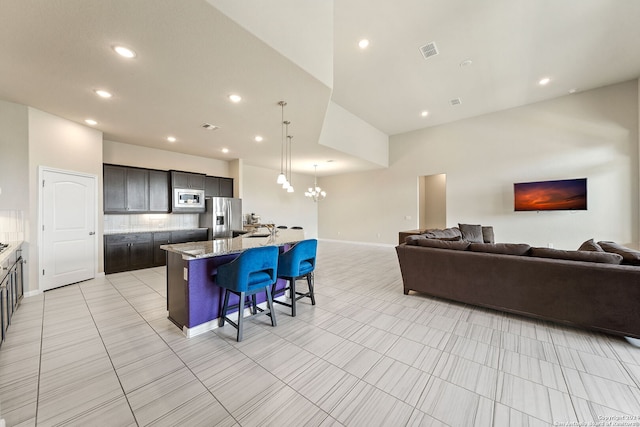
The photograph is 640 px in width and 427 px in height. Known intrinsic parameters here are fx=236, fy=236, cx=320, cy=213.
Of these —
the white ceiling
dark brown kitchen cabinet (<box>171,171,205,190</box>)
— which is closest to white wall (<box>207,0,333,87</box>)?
the white ceiling

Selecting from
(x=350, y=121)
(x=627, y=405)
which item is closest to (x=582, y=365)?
(x=627, y=405)

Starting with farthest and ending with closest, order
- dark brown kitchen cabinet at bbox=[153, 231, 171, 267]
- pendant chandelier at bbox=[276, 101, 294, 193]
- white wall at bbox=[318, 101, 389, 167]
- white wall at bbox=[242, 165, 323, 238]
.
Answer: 1. white wall at bbox=[242, 165, 323, 238]
2. white wall at bbox=[318, 101, 389, 167]
3. dark brown kitchen cabinet at bbox=[153, 231, 171, 267]
4. pendant chandelier at bbox=[276, 101, 294, 193]

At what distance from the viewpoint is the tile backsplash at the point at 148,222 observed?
5.25 m

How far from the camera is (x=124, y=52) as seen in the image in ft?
7.66

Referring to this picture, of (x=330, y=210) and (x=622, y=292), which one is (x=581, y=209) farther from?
(x=330, y=210)

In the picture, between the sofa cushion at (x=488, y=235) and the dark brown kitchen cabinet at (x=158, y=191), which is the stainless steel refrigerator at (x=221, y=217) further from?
the sofa cushion at (x=488, y=235)

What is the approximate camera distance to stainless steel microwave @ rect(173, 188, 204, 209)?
583 cm

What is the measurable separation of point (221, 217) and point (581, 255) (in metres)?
6.66

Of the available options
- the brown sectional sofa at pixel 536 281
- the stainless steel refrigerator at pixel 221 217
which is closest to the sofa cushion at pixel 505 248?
the brown sectional sofa at pixel 536 281

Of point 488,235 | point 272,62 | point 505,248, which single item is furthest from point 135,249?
point 488,235

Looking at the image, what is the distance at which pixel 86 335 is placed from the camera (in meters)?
2.51

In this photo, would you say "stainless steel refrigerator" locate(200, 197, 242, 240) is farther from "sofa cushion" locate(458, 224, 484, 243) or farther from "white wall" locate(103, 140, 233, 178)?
"sofa cushion" locate(458, 224, 484, 243)

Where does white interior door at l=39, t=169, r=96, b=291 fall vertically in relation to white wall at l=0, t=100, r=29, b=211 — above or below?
below

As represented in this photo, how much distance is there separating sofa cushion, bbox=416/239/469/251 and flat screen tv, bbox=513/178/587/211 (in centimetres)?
430
